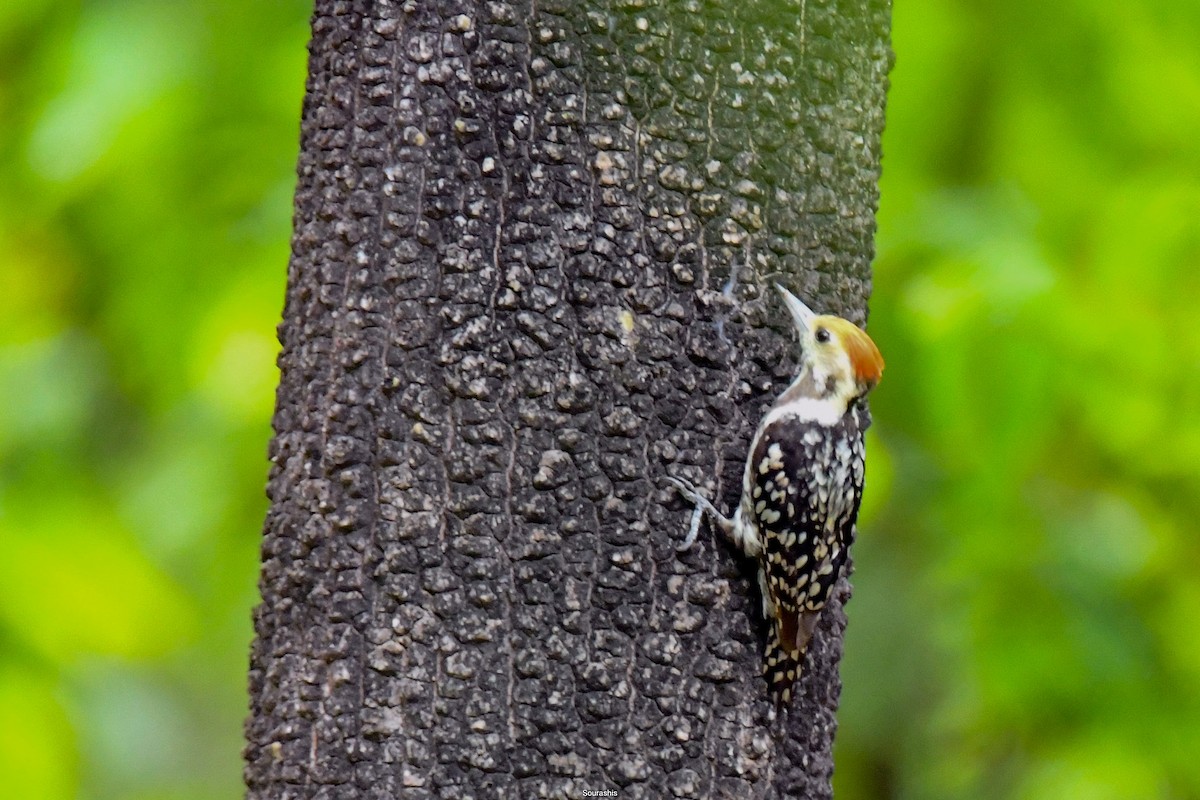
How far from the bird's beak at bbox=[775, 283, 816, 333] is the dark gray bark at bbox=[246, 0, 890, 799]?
0.04 meters

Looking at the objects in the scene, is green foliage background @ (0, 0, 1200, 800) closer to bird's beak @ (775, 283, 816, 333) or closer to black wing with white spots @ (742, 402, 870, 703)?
black wing with white spots @ (742, 402, 870, 703)

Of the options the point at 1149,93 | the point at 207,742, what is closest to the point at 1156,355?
the point at 1149,93

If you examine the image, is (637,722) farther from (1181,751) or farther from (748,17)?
(1181,751)

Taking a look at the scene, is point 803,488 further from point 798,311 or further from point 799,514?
point 798,311

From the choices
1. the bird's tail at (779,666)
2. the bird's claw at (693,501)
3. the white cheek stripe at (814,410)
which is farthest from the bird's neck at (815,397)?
the bird's tail at (779,666)

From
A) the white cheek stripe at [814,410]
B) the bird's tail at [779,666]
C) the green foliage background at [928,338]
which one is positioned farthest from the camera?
the green foliage background at [928,338]

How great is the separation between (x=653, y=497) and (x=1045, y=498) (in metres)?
2.50

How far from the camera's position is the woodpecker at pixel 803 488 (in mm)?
2547

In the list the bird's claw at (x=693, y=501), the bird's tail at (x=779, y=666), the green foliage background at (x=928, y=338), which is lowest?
the bird's tail at (x=779, y=666)

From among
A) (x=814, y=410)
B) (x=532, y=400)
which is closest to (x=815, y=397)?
(x=814, y=410)

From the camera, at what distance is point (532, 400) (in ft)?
7.86

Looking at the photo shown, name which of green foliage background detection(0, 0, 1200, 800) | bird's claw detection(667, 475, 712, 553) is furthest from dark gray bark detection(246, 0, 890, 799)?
green foliage background detection(0, 0, 1200, 800)

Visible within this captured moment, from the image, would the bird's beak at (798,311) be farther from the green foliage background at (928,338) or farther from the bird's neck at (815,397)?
the green foliage background at (928,338)

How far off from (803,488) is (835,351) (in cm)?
30
